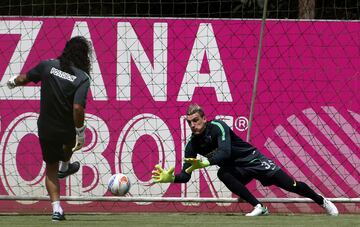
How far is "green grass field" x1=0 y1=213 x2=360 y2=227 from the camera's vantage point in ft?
32.6

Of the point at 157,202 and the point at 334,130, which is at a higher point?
the point at 334,130

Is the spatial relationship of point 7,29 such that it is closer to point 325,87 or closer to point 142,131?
point 142,131

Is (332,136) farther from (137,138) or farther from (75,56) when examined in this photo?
(75,56)

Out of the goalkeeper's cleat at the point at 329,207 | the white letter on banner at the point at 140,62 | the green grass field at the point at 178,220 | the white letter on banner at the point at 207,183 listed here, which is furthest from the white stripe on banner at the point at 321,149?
the white letter on banner at the point at 140,62

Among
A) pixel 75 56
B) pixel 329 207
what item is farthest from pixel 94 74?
pixel 329 207

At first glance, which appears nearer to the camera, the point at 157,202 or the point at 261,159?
the point at 261,159

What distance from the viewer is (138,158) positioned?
497 inches

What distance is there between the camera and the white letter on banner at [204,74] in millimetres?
12625

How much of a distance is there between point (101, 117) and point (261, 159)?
225 cm

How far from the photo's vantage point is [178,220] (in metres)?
10.7

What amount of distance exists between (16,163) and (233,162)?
2823 mm

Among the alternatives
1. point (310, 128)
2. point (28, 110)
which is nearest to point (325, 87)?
point (310, 128)

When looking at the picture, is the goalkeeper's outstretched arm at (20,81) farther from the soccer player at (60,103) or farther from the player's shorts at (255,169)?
the player's shorts at (255,169)

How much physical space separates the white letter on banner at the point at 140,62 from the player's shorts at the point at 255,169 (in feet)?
5.51
